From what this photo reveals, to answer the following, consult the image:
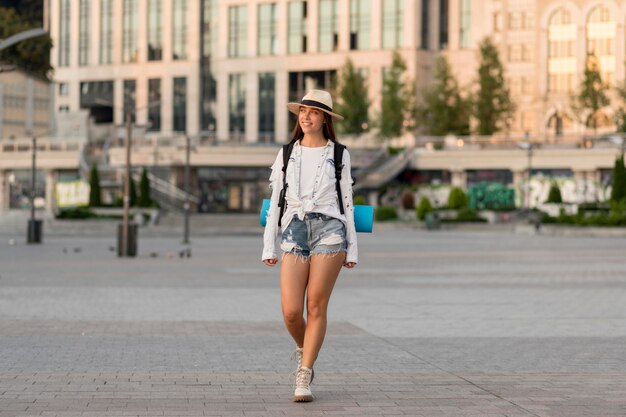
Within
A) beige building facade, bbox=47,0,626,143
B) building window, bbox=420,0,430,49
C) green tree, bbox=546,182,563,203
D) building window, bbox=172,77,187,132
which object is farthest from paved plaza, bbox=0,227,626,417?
building window, bbox=172,77,187,132

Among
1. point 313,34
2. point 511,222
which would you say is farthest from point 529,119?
point 511,222

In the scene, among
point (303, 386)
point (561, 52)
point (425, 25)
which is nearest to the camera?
point (303, 386)

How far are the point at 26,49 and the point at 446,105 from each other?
38.8 m

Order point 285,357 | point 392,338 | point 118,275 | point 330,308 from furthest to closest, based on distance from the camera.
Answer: point 118,275 → point 330,308 → point 392,338 → point 285,357

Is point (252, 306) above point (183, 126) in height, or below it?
below

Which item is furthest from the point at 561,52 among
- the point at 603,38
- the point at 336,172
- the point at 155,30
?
the point at 336,172

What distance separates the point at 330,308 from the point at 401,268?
1234 centimetres

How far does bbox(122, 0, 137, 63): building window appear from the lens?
125000mm

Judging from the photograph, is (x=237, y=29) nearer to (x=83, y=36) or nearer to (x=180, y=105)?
(x=180, y=105)

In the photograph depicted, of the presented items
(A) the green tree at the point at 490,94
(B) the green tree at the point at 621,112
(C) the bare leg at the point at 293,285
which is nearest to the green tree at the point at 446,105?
(A) the green tree at the point at 490,94

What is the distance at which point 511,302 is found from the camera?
65.5 feet

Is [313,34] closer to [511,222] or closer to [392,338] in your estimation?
[511,222]

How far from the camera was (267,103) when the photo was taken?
4712 inches

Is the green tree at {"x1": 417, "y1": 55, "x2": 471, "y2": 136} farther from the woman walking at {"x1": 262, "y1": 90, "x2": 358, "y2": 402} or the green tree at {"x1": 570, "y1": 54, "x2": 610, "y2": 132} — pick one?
the woman walking at {"x1": 262, "y1": 90, "x2": 358, "y2": 402}
